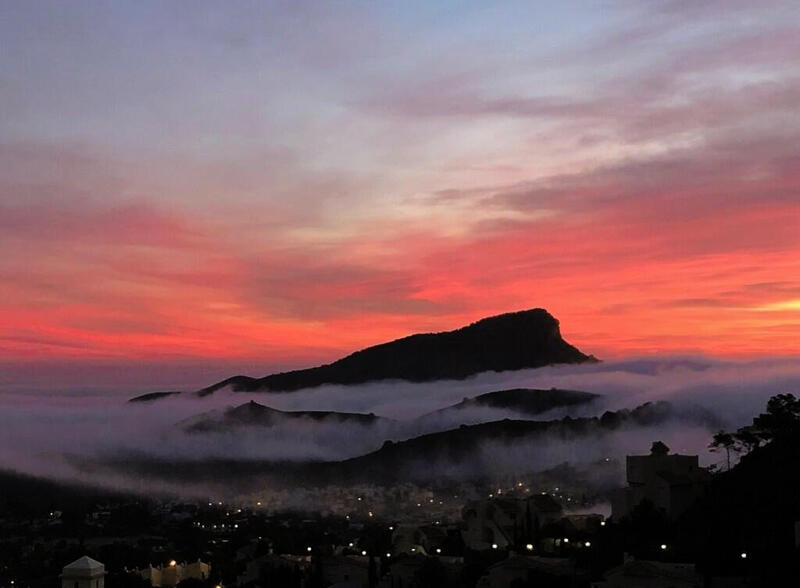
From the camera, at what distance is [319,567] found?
62062 millimetres

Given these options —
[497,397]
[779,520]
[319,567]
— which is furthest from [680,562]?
[497,397]

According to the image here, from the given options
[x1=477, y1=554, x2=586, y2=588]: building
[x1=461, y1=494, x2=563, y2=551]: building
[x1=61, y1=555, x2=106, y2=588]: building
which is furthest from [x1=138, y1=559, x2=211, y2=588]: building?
[x1=477, y1=554, x2=586, y2=588]: building

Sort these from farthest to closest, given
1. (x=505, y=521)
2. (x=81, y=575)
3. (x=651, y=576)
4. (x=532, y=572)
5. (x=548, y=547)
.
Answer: (x=505, y=521), (x=548, y=547), (x=81, y=575), (x=532, y=572), (x=651, y=576)

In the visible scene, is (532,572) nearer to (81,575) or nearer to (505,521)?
(505,521)

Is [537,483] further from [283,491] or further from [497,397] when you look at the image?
[497,397]

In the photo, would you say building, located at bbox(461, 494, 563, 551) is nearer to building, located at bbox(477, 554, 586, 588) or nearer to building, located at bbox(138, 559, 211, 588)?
building, located at bbox(477, 554, 586, 588)

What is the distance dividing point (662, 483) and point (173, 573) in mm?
37436

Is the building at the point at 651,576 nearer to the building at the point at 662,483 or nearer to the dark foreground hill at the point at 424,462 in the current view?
the building at the point at 662,483

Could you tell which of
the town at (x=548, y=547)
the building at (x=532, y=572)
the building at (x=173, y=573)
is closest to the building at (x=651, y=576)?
the town at (x=548, y=547)

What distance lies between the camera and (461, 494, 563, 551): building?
63812mm

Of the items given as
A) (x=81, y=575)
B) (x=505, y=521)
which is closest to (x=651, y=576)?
(x=505, y=521)

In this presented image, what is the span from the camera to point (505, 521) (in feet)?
213

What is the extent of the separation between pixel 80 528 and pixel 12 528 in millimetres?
11594

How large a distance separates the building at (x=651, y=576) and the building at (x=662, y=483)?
10426 mm
